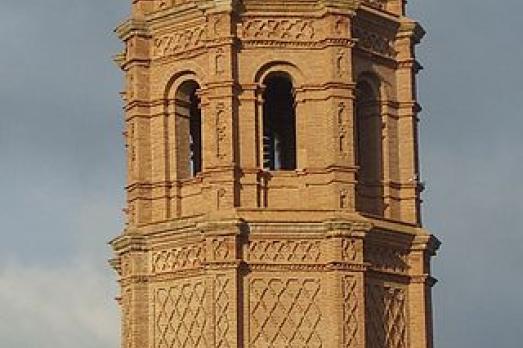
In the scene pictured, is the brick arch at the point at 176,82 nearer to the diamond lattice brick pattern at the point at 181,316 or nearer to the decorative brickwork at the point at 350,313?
the diamond lattice brick pattern at the point at 181,316

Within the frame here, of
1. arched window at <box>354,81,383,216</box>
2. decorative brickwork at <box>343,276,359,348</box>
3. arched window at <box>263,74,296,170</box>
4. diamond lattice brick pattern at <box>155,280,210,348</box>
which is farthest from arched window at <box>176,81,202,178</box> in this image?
decorative brickwork at <box>343,276,359,348</box>

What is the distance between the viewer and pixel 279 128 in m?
52.7

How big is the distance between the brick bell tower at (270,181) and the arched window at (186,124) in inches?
1.6

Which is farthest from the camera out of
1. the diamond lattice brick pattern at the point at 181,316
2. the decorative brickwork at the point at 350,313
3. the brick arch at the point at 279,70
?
the brick arch at the point at 279,70

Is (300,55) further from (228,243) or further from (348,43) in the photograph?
(228,243)

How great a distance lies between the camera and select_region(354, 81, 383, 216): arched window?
166 feet

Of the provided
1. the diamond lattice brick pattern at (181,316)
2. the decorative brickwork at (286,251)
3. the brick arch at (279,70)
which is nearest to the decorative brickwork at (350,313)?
the decorative brickwork at (286,251)

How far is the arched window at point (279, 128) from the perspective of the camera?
51969mm

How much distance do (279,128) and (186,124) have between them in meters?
2.47

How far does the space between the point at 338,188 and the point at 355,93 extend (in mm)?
2142

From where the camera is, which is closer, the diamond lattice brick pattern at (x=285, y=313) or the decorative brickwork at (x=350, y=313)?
the decorative brickwork at (x=350, y=313)

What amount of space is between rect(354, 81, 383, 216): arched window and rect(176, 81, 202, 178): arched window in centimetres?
330

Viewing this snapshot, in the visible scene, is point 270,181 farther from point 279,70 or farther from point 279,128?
point 279,128

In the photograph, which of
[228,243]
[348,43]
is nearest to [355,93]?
[348,43]
